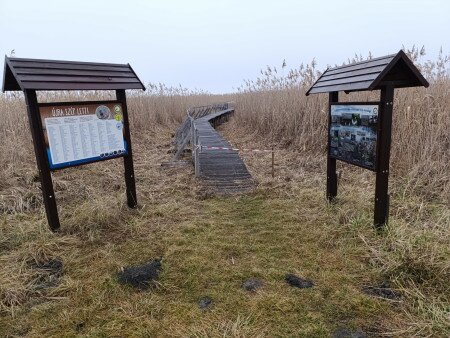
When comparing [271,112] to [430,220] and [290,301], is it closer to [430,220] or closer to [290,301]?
[430,220]

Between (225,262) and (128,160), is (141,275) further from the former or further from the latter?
(128,160)

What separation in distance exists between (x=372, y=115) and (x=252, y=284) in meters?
2.20

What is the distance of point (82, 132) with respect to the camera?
3814 millimetres

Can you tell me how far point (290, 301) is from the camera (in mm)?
2514

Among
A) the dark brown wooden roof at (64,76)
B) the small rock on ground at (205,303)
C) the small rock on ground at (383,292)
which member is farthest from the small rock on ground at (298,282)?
the dark brown wooden roof at (64,76)

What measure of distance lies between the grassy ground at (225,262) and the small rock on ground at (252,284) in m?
0.06

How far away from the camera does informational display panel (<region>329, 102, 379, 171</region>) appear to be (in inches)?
135

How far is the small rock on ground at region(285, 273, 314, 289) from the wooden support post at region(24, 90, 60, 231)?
2751 mm

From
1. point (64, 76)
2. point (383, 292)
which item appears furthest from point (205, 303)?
point (64, 76)

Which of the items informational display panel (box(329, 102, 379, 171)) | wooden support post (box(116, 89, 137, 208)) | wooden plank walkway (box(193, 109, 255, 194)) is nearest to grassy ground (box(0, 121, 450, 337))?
wooden support post (box(116, 89, 137, 208))

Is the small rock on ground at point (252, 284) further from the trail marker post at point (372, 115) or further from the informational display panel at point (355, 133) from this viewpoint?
the informational display panel at point (355, 133)

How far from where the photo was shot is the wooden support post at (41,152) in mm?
3348

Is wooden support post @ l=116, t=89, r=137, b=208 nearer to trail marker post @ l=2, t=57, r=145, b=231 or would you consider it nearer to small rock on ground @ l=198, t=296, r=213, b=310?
trail marker post @ l=2, t=57, r=145, b=231

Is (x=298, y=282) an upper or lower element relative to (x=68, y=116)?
lower
